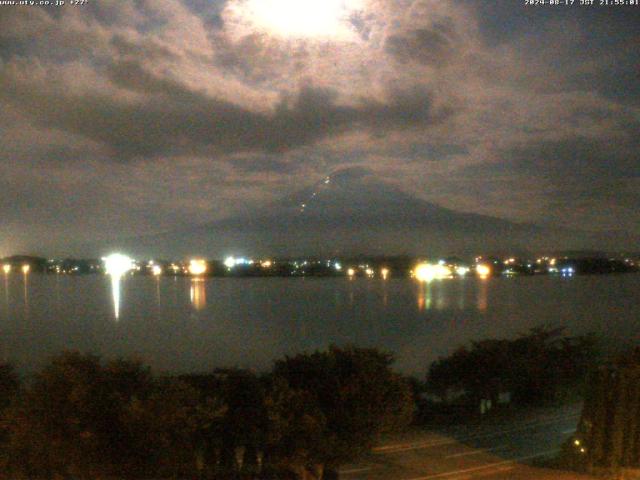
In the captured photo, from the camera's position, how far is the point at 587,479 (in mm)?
9820

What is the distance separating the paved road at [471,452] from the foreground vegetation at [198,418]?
2.60ft

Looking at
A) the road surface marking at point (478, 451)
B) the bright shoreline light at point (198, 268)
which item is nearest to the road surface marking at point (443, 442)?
the road surface marking at point (478, 451)

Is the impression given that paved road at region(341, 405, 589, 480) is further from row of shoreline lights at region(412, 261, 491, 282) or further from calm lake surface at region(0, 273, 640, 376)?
row of shoreline lights at region(412, 261, 491, 282)

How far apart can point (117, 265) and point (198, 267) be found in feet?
32.1

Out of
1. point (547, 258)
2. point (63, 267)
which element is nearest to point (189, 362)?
point (547, 258)

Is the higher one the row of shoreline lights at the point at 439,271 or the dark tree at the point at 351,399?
the row of shoreline lights at the point at 439,271

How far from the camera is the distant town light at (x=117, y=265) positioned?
90006mm

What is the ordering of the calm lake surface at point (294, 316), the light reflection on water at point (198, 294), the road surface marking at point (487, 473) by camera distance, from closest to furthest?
the road surface marking at point (487, 473) → the calm lake surface at point (294, 316) → the light reflection on water at point (198, 294)

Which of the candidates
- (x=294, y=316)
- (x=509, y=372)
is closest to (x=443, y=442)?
(x=509, y=372)

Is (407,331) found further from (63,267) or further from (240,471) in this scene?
(63,267)

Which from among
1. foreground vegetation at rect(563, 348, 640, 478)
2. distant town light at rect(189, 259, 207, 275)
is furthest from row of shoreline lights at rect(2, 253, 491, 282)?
foreground vegetation at rect(563, 348, 640, 478)

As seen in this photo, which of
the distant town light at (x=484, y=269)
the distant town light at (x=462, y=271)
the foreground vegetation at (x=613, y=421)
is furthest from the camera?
the distant town light at (x=462, y=271)

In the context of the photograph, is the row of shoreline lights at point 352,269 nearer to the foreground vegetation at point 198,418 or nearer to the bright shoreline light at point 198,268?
the bright shoreline light at point 198,268

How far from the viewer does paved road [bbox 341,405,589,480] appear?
434 inches
